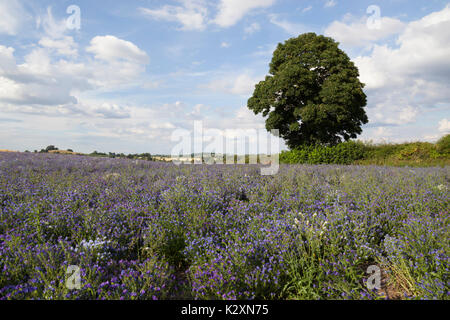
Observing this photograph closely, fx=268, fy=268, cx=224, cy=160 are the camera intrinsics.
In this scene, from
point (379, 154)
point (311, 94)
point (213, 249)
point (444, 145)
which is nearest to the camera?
point (213, 249)

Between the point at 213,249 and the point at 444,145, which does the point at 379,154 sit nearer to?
the point at 444,145

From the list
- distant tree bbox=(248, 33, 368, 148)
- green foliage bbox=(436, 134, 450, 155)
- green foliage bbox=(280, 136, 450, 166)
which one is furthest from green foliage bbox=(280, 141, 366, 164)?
green foliage bbox=(436, 134, 450, 155)

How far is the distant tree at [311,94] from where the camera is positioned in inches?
687

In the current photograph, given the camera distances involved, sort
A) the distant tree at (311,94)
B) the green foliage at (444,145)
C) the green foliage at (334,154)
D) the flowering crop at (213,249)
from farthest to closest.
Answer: the distant tree at (311,94) → the green foliage at (334,154) → the green foliage at (444,145) → the flowering crop at (213,249)

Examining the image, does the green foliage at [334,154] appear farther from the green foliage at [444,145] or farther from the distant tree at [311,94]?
the green foliage at [444,145]

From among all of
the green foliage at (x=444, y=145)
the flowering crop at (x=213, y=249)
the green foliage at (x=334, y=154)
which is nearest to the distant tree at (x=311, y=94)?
the green foliage at (x=334, y=154)

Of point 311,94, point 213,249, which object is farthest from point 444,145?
point 213,249

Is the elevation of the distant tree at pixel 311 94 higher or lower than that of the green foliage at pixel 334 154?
higher

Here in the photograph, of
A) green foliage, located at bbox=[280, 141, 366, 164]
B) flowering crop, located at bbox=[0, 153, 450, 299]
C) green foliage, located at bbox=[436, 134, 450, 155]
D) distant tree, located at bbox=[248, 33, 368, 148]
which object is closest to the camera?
flowering crop, located at bbox=[0, 153, 450, 299]

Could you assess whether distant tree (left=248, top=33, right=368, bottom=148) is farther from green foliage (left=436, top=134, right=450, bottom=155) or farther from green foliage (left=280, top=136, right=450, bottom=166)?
green foliage (left=436, top=134, right=450, bottom=155)

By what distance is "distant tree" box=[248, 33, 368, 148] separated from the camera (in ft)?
57.3

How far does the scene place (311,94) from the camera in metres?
18.9
